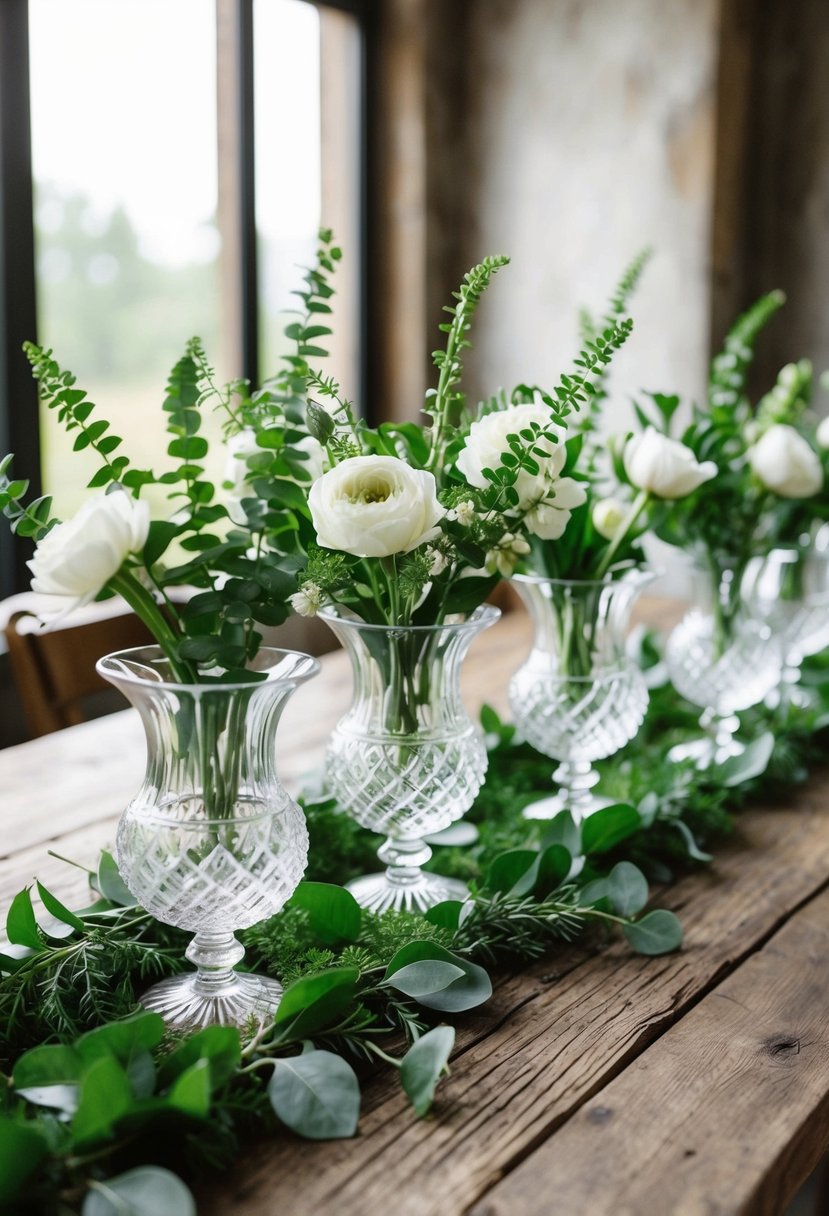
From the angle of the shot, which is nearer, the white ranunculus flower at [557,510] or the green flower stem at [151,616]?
the green flower stem at [151,616]

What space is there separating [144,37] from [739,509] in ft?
6.57

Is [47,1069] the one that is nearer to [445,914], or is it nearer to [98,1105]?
[98,1105]

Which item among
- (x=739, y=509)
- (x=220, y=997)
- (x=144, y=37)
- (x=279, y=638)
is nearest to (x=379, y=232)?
(x=144, y=37)

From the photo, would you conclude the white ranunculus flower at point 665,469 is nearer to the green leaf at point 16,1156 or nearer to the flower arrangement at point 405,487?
the flower arrangement at point 405,487

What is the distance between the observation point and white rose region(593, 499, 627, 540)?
1067 mm

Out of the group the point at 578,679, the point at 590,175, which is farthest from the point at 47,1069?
Answer: the point at 590,175

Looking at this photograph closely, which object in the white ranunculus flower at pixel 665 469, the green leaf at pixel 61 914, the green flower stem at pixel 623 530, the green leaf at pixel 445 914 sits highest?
the white ranunculus flower at pixel 665 469

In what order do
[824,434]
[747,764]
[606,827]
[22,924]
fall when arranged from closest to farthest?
1. [22,924]
2. [606,827]
3. [747,764]
4. [824,434]

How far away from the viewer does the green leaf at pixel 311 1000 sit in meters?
0.67

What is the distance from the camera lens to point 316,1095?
0.62m

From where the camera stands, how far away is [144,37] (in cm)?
255

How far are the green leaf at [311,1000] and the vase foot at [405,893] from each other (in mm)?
191

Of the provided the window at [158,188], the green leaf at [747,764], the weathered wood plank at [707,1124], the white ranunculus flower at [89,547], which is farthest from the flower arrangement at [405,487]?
the window at [158,188]

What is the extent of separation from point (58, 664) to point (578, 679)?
0.77m
